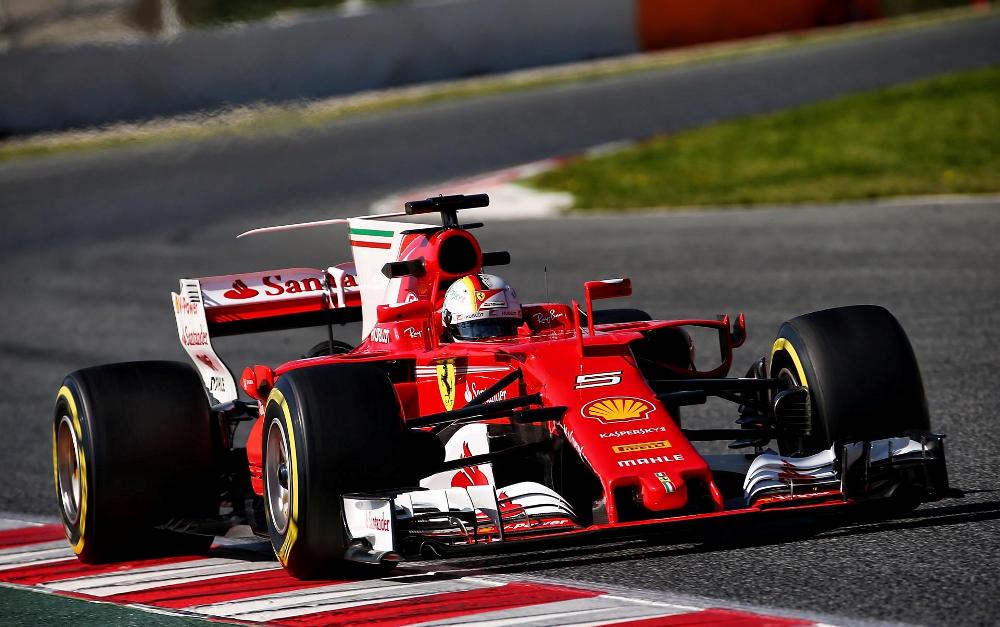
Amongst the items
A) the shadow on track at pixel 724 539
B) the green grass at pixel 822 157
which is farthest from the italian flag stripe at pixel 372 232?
the green grass at pixel 822 157

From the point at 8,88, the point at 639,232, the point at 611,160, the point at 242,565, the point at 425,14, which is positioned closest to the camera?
Result: the point at 242,565

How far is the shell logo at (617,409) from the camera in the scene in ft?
20.2

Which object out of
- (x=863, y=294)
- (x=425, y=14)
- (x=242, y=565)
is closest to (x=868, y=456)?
(x=242, y=565)

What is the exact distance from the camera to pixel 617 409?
244 inches

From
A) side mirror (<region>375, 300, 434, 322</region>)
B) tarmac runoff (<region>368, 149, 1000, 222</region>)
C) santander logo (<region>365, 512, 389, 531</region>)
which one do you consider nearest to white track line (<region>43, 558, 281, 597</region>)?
santander logo (<region>365, 512, 389, 531</region>)

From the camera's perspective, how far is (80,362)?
507 inches

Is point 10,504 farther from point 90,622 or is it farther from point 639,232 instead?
point 639,232

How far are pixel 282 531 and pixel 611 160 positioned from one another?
1590 cm

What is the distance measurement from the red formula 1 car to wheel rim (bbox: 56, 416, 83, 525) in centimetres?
1

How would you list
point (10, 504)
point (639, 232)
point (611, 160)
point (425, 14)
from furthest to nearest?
point (425, 14)
point (611, 160)
point (639, 232)
point (10, 504)

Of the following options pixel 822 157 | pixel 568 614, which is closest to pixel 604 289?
pixel 568 614

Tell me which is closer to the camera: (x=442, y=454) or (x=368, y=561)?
(x=368, y=561)

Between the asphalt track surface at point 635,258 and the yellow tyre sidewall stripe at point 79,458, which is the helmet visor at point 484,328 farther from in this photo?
the yellow tyre sidewall stripe at point 79,458

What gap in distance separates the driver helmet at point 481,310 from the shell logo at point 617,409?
95cm
